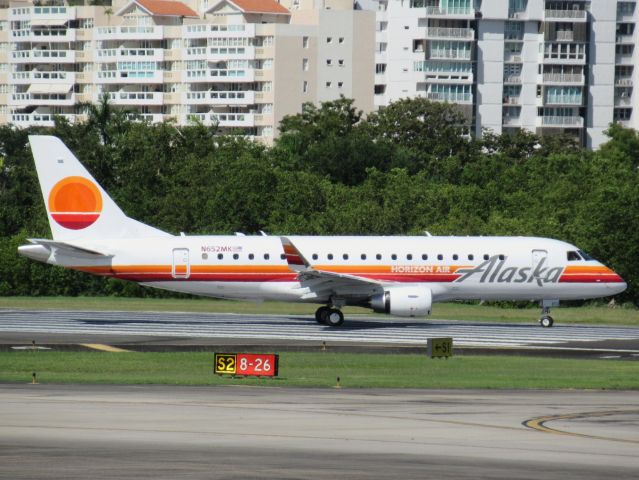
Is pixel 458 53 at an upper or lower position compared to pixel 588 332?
upper

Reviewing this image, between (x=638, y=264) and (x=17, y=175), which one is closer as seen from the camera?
(x=638, y=264)

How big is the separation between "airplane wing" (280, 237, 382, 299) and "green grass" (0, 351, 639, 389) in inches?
407

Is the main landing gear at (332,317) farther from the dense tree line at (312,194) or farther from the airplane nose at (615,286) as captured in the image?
the dense tree line at (312,194)

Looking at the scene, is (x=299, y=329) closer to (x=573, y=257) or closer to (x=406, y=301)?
(x=406, y=301)

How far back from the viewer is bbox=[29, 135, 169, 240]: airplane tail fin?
6106 cm

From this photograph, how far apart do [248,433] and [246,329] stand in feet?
102

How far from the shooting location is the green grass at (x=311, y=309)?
225ft

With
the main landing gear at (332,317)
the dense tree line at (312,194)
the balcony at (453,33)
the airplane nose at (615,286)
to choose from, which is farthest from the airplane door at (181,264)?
the balcony at (453,33)

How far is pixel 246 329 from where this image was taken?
58812 mm

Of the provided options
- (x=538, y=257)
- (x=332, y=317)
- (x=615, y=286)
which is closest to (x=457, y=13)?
(x=615, y=286)

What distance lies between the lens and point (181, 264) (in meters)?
60.2

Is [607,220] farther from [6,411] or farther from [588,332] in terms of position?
[6,411]

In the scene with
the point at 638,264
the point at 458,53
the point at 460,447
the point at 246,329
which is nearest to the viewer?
the point at 460,447

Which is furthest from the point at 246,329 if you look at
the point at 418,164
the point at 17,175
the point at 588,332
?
the point at 418,164
